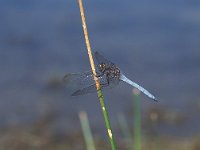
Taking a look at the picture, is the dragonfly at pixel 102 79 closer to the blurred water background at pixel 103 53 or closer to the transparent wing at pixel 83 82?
the transparent wing at pixel 83 82

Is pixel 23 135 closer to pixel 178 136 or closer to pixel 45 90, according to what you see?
pixel 45 90

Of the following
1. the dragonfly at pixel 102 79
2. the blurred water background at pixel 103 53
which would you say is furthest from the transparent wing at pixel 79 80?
the blurred water background at pixel 103 53

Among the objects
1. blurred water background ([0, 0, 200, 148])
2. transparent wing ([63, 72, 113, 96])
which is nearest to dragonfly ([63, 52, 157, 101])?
transparent wing ([63, 72, 113, 96])

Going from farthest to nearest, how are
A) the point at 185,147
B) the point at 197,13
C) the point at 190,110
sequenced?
the point at 197,13
the point at 190,110
the point at 185,147

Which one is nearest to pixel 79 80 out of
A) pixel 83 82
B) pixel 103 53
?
pixel 83 82

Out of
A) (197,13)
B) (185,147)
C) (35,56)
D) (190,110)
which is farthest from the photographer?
(197,13)

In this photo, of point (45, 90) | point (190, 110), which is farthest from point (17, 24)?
point (190, 110)
